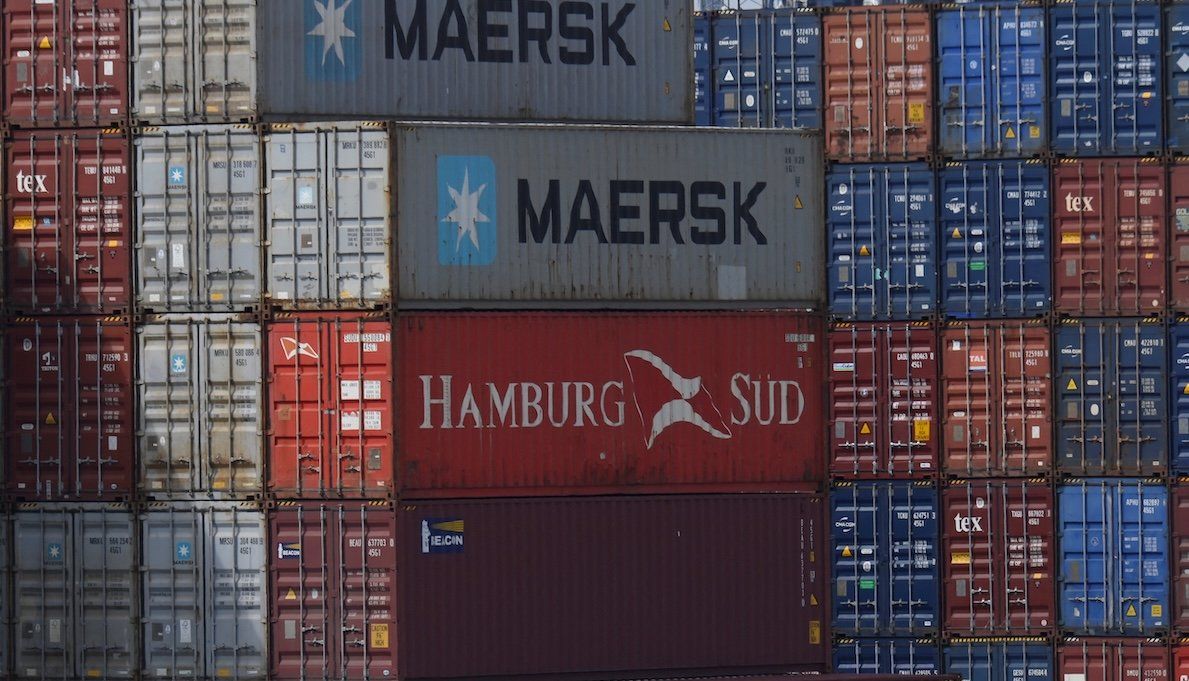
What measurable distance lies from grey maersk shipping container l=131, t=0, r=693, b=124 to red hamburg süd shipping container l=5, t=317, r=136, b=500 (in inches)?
134

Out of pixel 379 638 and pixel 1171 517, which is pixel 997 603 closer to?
pixel 1171 517

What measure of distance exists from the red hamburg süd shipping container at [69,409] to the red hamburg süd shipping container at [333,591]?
2.61 meters

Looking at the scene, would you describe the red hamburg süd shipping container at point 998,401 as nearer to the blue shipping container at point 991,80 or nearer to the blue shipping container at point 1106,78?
the blue shipping container at point 991,80

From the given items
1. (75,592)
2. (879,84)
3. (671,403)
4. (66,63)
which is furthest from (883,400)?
(66,63)

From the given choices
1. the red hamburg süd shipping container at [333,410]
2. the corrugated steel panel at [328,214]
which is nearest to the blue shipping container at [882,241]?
the corrugated steel panel at [328,214]

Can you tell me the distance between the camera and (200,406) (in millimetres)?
25719

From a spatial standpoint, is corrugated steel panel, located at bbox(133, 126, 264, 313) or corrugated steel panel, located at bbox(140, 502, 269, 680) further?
corrugated steel panel, located at bbox(133, 126, 264, 313)

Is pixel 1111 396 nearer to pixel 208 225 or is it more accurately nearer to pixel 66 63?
pixel 208 225

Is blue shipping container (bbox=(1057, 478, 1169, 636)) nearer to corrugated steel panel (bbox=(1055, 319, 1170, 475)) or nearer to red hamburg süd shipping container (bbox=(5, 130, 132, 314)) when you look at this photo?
corrugated steel panel (bbox=(1055, 319, 1170, 475))

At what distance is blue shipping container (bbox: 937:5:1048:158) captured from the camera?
3294 cm

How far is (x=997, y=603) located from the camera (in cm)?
3216

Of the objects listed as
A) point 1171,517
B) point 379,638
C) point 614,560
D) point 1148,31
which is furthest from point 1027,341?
point 379,638

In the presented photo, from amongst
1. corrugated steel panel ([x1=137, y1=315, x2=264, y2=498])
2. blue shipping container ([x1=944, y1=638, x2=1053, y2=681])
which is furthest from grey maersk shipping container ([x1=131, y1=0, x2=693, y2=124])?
blue shipping container ([x1=944, y1=638, x2=1053, y2=681])

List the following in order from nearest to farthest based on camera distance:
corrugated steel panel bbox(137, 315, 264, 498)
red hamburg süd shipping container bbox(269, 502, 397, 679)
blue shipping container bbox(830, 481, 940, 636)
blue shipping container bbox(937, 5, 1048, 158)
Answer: red hamburg süd shipping container bbox(269, 502, 397, 679), corrugated steel panel bbox(137, 315, 264, 498), blue shipping container bbox(830, 481, 940, 636), blue shipping container bbox(937, 5, 1048, 158)
